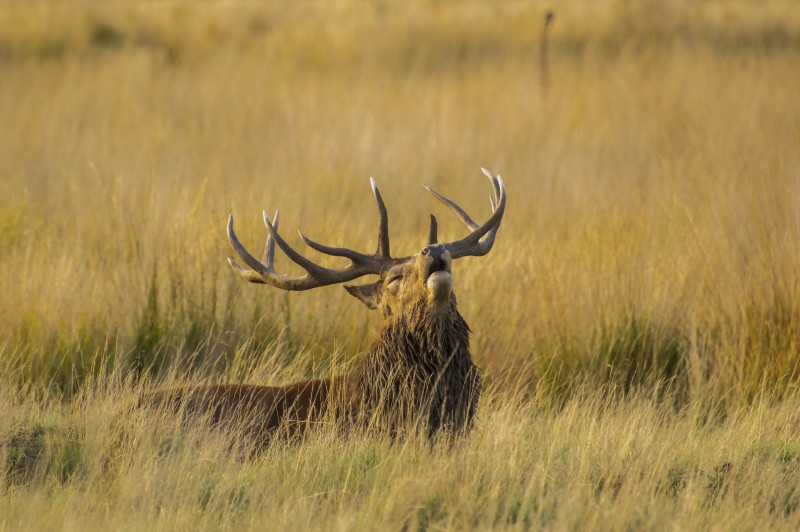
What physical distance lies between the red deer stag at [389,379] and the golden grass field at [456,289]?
0.63ft

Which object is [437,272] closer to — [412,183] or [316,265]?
[316,265]

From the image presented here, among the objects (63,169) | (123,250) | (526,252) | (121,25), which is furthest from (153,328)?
(121,25)

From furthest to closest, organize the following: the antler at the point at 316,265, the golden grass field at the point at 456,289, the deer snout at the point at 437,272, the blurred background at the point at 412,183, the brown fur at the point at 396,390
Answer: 1. the blurred background at the point at 412,183
2. the antler at the point at 316,265
3. the brown fur at the point at 396,390
4. the deer snout at the point at 437,272
5. the golden grass field at the point at 456,289

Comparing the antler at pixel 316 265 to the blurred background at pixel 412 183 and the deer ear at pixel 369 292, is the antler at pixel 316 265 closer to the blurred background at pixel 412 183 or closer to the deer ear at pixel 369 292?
the deer ear at pixel 369 292

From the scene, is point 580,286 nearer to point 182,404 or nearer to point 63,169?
point 182,404

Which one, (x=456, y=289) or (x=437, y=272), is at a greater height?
(x=437, y=272)

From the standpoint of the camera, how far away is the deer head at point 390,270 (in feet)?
17.5

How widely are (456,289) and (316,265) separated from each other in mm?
2139

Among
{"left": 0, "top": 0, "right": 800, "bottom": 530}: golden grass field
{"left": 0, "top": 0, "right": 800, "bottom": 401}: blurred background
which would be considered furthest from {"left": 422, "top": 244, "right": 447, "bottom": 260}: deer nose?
{"left": 0, "top": 0, "right": 800, "bottom": 401}: blurred background

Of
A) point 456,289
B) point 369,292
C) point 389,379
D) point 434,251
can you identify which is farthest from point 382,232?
point 456,289

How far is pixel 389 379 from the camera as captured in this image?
5625mm

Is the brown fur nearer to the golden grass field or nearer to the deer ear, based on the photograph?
the deer ear

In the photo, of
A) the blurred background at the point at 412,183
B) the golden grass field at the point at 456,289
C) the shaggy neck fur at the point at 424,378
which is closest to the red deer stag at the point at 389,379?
the shaggy neck fur at the point at 424,378

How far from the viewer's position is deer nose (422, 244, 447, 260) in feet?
17.4
